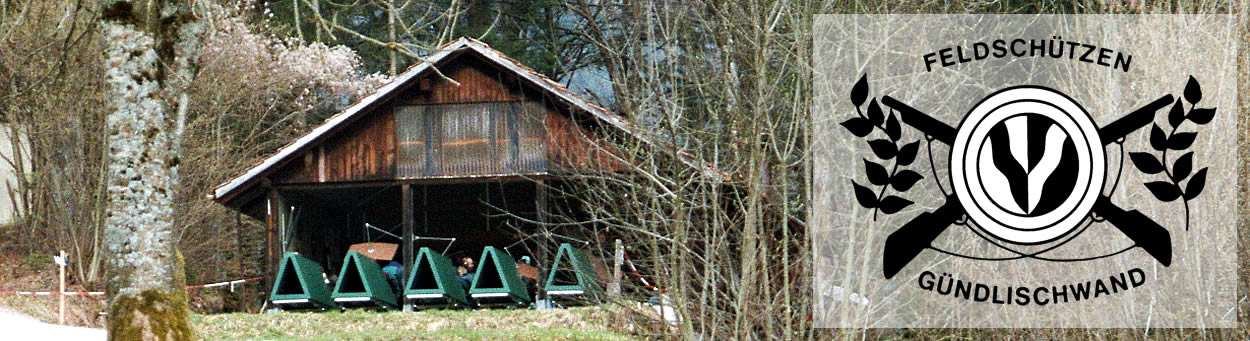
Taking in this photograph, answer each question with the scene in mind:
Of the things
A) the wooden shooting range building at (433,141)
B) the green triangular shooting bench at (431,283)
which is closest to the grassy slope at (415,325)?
the green triangular shooting bench at (431,283)

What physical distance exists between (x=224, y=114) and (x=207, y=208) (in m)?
1.86

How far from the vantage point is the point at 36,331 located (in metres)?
19.4

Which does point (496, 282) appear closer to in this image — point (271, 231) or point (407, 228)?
point (407, 228)

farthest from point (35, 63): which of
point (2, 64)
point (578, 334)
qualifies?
point (578, 334)

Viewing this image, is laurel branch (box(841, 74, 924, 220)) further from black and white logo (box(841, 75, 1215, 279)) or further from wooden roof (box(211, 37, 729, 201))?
wooden roof (box(211, 37, 729, 201))

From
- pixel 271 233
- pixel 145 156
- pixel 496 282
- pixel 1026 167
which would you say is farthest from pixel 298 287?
pixel 1026 167

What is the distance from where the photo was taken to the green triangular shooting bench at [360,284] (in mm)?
20578

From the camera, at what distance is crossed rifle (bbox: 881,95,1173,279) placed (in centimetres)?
1031

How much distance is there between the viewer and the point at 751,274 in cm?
878

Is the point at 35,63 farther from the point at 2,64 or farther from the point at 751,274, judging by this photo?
the point at 751,274

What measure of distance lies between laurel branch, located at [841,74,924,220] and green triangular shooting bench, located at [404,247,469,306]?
1110 cm

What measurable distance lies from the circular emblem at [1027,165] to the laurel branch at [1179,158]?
0.39m

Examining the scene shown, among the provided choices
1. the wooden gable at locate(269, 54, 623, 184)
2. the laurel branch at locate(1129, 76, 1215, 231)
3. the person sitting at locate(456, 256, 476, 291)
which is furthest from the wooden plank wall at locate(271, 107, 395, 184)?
the laurel branch at locate(1129, 76, 1215, 231)

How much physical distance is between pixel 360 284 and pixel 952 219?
40.0 ft
